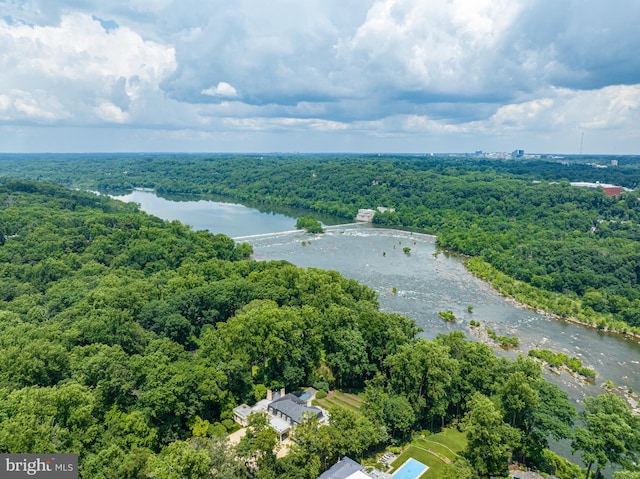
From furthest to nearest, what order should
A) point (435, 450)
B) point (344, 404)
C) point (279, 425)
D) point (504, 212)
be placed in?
point (504, 212), point (344, 404), point (279, 425), point (435, 450)

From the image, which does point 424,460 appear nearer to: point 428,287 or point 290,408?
point 290,408

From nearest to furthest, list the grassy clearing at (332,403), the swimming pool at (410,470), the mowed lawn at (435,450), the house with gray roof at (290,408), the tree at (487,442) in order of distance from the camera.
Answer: the tree at (487,442) < the swimming pool at (410,470) < the mowed lawn at (435,450) < the house with gray roof at (290,408) < the grassy clearing at (332,403)

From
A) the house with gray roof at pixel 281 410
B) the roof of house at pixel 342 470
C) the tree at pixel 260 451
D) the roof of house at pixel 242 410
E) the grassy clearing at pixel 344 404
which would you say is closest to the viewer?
the tree at pixel 260 451

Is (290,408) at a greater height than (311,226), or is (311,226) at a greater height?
(290,408)

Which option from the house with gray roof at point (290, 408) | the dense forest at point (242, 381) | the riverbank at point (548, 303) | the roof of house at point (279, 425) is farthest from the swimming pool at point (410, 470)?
the riverbank at point (548, 303)

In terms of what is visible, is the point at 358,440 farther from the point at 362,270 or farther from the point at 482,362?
the point at 362,270

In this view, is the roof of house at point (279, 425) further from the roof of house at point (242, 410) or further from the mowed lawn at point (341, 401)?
the mowed lawn at point (341, 401)

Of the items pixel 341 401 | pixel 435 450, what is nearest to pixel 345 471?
pixel 435 450

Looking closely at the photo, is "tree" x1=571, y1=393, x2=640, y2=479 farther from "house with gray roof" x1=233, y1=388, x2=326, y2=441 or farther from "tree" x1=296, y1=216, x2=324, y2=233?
"tree" x1=296, y1=216, x2=324, y2=233

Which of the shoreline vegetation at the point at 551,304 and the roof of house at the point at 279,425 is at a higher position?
the roof of house at the point at 279,425
